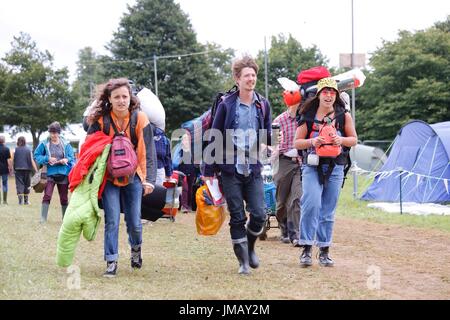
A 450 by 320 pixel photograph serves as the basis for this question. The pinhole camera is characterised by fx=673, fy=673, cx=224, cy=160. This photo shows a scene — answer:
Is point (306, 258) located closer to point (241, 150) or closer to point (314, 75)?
point (241, 150)

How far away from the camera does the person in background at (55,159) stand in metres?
12.2

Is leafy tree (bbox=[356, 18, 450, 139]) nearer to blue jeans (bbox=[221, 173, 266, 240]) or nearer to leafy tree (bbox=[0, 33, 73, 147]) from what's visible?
leafy tree (bbox=[0, 33, 73, 147])

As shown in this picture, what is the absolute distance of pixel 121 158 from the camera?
6375mm

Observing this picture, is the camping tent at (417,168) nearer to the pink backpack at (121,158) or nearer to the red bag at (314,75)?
the red bag at (314,75)

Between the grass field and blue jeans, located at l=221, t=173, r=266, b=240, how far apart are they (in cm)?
49

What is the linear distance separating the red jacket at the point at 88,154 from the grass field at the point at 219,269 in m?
Answer: 0.89

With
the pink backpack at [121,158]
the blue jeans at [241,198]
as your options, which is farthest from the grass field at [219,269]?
the pink backpack at [121,158]

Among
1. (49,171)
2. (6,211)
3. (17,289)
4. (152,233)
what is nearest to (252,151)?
(17,289)

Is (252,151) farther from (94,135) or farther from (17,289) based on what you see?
(17,289)

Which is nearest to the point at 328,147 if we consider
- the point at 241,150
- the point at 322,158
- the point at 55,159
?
the point at 322,158

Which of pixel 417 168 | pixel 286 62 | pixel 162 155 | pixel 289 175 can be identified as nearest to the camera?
pixel 289 175

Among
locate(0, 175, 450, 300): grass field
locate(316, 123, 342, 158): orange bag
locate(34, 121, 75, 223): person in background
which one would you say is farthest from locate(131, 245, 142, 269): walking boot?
locate(34, 121, 75, 223): person in background

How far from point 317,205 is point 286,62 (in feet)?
131

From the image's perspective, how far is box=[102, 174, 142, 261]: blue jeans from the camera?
21.5 feet
